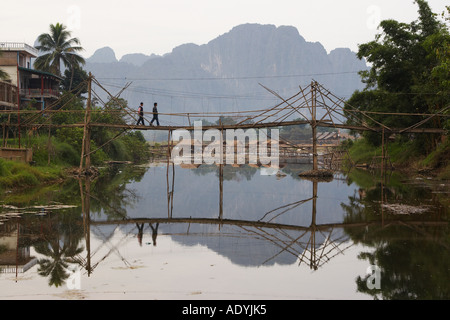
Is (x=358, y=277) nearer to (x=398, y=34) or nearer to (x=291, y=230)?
(x=291, y=230)

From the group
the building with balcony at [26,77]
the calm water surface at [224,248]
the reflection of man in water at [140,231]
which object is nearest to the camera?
the calm water surface at [224,248]

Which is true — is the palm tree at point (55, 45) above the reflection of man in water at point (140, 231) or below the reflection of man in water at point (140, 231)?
above

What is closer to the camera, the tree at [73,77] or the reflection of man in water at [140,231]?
the reflection of man in water at [140,231]

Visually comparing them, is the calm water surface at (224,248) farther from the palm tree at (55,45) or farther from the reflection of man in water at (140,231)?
the palm tree at (55,45)

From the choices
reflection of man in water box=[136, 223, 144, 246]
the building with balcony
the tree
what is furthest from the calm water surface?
the tree

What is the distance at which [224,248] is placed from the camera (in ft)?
36.6

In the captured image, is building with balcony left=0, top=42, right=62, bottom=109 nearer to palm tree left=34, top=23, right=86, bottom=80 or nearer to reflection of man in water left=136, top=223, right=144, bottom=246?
palm tree left=34, top=23, right=86, bottom=80

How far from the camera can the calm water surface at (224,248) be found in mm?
7992

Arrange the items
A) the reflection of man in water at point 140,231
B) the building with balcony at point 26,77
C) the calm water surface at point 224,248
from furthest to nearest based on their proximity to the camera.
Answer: the building with balcony at point 26,77 < the reflection of man in water at point 140,231 < the calm water surface at point 224,248

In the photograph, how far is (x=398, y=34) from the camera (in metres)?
35.2

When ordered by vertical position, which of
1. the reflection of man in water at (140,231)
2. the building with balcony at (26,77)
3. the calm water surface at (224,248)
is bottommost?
the reflection of man in water at (140,231)

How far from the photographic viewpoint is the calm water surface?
7.99 meters

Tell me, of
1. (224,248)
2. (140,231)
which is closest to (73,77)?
(140,231)

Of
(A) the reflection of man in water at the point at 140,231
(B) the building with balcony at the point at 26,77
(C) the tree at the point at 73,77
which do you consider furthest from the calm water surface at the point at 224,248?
(C) the tree at the point at 73,77
